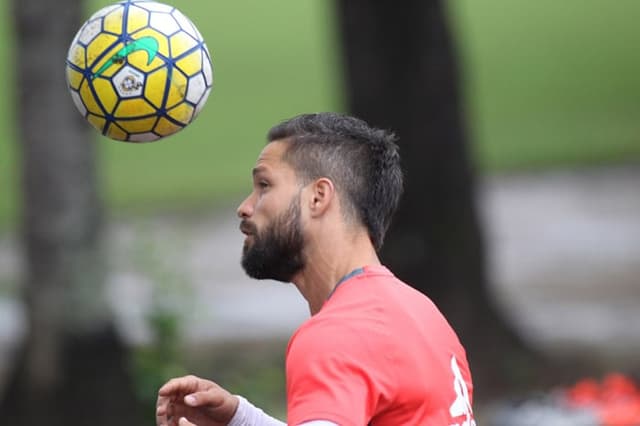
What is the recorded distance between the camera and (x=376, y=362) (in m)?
3.57

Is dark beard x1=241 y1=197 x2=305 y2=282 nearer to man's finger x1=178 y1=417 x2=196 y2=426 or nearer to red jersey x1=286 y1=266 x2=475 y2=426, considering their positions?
red jersey x1=286 y1=266 x2=475 y2=426

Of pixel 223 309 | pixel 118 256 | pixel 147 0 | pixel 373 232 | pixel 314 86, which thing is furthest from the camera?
pixel 314 86

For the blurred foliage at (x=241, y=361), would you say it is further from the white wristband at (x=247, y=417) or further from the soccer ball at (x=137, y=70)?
the white wristband at (x=247, y=417)

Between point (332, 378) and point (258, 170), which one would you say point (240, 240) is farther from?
point (332, 378)

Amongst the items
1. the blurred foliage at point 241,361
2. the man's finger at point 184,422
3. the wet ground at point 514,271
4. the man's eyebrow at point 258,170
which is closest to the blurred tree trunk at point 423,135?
the wet ground at point 514,271

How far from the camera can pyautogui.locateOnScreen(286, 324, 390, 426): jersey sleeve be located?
11.3 ft

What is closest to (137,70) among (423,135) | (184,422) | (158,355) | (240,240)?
(184,422)

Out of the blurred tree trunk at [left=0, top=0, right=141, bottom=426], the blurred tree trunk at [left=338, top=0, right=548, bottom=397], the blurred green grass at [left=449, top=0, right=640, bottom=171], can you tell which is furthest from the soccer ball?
the blurred green grass at [left=449, top=0, right=640, bottom=171]

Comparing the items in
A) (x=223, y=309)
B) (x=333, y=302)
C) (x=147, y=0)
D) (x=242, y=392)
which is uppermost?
(x=147, y=0)

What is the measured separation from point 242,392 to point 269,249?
13.7 feet

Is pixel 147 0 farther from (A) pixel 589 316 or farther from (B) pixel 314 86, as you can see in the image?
(B) pixel 314 86

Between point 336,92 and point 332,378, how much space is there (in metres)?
15.4

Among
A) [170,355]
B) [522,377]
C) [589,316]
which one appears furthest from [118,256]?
[589,316]

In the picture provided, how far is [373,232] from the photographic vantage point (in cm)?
402
